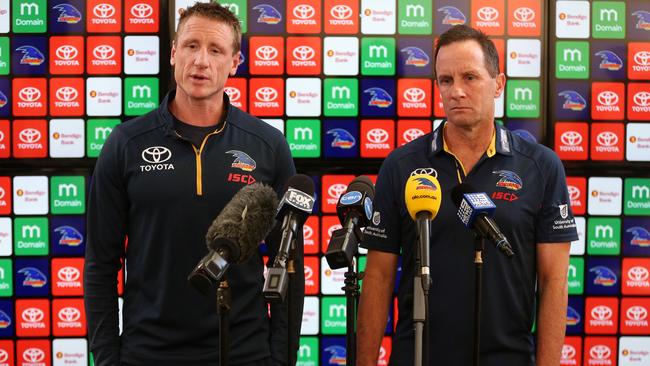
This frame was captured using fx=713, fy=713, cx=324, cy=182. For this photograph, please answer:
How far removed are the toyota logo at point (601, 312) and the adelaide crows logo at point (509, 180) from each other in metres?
1.43

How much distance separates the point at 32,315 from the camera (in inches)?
123

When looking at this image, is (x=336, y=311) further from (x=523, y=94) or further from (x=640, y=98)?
(x=640, y=98)

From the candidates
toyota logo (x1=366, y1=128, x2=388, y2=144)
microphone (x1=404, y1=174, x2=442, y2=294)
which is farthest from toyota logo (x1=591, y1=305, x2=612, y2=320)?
microphone (x1=404, y1=174, x2=442, y2=294)

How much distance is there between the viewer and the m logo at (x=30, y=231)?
311 cm

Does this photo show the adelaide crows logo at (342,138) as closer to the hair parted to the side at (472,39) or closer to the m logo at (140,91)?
the m logo at (140,91)

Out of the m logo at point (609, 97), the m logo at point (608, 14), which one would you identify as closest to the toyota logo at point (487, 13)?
the m logo at point (608, 14)

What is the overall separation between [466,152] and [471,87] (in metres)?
0.20

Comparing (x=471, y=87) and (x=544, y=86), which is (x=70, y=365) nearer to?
(x=471, y=87)

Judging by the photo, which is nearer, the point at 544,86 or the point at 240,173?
the point at 240,173

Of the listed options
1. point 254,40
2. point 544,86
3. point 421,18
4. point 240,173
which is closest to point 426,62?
point 421,18

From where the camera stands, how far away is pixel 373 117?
3.13 metres

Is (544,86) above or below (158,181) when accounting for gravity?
above

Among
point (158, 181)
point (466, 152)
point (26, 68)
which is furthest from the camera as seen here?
point (26, 68)

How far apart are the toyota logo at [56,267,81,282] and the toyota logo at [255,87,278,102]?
3.65 feet
